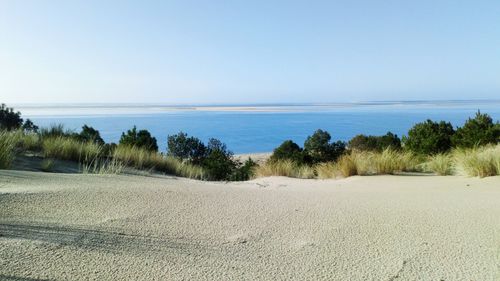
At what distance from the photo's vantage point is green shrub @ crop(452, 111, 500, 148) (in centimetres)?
1316

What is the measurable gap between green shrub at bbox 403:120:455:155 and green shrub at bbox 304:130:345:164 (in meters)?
3.83

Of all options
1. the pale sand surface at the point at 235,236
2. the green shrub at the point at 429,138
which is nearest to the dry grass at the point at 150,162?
the pale sand surface at the point at 235,236

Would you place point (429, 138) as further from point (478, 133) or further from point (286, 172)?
point (286, 172)

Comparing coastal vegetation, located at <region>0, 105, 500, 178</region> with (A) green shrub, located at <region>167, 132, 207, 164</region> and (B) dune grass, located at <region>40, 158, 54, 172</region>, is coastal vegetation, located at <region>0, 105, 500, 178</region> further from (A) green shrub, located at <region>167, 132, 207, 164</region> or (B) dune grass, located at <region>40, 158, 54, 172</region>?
(A) green shrub, located at <region>167, 132, 207, 164</region>

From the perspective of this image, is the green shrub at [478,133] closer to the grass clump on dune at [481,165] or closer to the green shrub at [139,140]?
the grass clump on dune at [481,165]

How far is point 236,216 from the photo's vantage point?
3717mm

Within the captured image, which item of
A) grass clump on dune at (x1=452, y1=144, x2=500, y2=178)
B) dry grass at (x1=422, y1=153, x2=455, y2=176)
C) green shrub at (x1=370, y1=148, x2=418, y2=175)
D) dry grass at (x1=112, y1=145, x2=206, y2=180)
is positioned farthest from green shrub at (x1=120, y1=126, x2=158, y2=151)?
grass clump on dune at (x1=452, y1=144, x2=500, y2=178)

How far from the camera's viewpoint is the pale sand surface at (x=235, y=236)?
2.37 meters

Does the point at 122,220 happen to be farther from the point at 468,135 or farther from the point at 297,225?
the point at 468,135

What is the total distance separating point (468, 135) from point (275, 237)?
43.4 ft

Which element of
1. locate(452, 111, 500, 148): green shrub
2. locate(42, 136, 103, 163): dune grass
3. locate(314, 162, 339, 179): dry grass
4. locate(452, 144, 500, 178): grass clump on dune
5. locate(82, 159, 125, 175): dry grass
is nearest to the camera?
locate(452, 144, 500, 178): grass clump on dune

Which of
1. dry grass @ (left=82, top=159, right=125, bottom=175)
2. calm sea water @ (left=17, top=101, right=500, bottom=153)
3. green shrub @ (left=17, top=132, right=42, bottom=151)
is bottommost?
calm sea water @ (left=17, top=101, right=500, bottom=153)

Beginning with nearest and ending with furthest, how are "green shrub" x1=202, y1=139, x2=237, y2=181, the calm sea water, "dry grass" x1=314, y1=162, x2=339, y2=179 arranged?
"dry grass" x1=314, y1=162, x2=339, y2=179 < "green shrub" x1=202, y1=139, x2=237, y2=181 < the calm sea water

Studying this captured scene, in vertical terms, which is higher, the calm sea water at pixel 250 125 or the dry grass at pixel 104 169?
the dry grass at pixel 104 169
